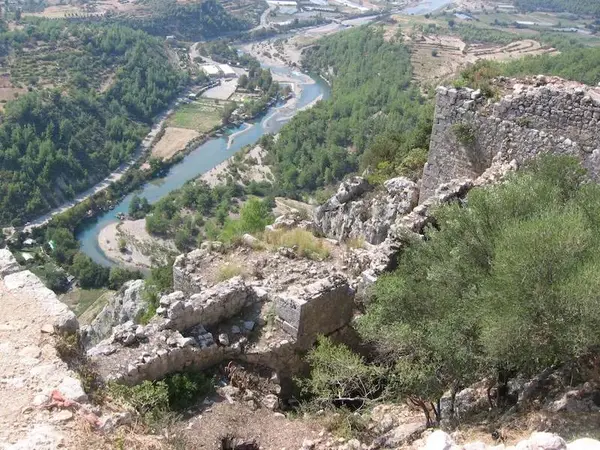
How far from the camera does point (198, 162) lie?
9000cm

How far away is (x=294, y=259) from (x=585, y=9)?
18397cm

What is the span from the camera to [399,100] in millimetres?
85938

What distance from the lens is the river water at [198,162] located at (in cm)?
7300

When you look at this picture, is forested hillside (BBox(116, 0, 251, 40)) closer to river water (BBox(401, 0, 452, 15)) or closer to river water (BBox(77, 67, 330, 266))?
river water (BBox(401, 0, 452, 15))

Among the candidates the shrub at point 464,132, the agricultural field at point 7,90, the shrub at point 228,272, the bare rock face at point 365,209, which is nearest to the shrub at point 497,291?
the shrub at point 228,272

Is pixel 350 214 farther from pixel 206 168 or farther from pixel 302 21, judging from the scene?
pixel 302 21

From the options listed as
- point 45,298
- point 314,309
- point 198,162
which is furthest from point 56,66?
point 45,298

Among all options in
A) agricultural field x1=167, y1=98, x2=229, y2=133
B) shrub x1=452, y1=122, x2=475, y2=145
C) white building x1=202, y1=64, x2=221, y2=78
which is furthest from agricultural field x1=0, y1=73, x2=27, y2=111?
shrub x1=452, y1=122, x2=475, y2=145

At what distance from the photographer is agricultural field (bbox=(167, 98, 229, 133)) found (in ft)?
330

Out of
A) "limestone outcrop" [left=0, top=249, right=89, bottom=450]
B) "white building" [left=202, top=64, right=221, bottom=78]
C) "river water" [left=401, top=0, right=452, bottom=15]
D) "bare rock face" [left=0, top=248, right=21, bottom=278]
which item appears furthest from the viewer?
"river water" [left=401, top=0, right=452, bottom=15]

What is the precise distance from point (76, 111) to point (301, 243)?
91.3m

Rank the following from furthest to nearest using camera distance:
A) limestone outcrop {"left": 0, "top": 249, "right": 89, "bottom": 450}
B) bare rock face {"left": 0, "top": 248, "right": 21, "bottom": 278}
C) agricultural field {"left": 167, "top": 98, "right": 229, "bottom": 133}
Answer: agricultural field {"left": 167, "top": 98, "right": 229, "bottom": 133} → bare rock face {"left": 0, "top": 248, "right": 21, "bottom": 278} → limestone outcrop {"left": 0, "top": 249, "right": 89, "bottom": 450}

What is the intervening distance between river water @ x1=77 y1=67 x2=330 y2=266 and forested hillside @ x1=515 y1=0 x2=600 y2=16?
96273 millimetres

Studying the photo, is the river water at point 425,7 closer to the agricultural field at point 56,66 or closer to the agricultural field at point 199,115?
the agricultural field at point 199,115
